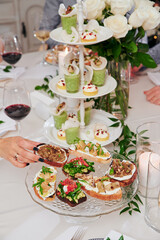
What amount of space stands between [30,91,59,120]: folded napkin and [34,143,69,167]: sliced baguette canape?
16.7 inches

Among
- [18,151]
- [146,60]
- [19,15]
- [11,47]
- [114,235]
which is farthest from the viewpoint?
[19,15]

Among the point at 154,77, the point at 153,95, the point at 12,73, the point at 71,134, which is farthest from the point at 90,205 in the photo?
the point at 12,73

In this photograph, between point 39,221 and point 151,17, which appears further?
point 151,17

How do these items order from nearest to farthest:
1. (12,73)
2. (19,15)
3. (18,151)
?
(18,151)
(12,73)
(19,15)

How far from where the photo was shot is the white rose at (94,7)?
129 cm

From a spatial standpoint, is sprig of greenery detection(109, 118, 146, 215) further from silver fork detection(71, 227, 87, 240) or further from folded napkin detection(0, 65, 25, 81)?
folded napkin detection(0, 65, 25, 81)

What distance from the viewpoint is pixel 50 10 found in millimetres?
3195

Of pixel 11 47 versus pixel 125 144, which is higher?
pixel 11 47

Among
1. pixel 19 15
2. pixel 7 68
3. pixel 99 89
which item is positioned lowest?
pixel 19 15

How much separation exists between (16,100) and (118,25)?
1.94 ft

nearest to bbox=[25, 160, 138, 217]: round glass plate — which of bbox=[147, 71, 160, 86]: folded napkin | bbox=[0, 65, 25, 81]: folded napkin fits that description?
bbox=[147, 71, 160, 86]: folded napkin

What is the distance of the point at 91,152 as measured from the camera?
1273 mm

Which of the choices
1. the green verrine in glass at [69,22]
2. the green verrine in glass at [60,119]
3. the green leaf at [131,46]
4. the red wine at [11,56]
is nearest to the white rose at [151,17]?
the green leaf at [131,46]

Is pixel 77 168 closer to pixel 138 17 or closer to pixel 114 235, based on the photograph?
pixel 114 235
